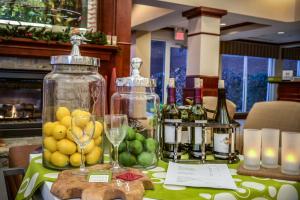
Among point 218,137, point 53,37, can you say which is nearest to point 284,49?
point 53,37

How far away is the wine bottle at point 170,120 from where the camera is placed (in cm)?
112

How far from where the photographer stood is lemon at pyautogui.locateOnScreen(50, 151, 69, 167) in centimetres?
101

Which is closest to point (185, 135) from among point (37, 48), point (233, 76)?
point (37, 48)

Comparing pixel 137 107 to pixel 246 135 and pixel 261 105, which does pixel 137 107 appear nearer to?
pixel 246 135

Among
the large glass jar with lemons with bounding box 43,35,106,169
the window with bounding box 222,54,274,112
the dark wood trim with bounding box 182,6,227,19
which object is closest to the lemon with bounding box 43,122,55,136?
the large glass jar with lemons with bounding box 43,35,106,169

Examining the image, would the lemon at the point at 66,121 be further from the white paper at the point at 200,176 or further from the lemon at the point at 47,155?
the white paper at the point at 200,176

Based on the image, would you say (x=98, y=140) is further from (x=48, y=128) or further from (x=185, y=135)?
(x=185, y=135)

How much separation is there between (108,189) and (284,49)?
981 centimetres

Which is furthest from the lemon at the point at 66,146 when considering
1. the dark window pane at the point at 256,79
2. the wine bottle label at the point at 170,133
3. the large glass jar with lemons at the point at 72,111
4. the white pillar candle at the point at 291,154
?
the dark window pane at the point at 256,79

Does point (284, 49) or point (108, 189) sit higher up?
point (284, 49)

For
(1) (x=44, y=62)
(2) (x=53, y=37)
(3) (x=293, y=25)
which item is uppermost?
(3) (x=293, y=25)

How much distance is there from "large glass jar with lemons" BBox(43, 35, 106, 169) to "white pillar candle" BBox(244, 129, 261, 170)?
18.9 inches

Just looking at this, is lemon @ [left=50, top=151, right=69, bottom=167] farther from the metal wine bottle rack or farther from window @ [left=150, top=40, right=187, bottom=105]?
window @ [left=150, top=40, right=187, bottom=105]

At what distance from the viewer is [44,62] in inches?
138
